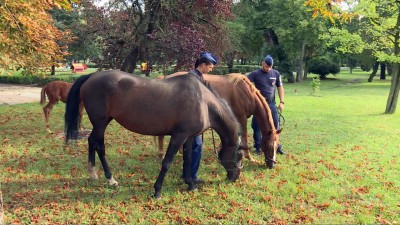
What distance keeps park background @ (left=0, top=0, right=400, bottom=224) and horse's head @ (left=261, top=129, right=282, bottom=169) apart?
0.62 ft

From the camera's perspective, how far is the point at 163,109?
489 cm

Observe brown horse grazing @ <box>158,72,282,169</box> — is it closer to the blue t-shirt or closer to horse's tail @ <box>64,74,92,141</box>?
the blue t-shirt

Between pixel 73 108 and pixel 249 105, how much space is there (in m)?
3.16

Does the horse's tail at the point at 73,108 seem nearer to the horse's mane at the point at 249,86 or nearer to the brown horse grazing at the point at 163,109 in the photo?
the brown horse grazing at the point at 163,109

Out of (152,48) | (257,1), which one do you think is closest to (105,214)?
(152,48)

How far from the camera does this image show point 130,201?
15.6 ft

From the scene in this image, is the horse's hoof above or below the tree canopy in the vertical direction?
below

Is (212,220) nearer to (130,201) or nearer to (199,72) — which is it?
(130,201)

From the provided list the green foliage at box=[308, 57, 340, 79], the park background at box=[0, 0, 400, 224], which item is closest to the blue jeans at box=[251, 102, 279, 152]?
the park background at box=[0, 0, 400, 224]

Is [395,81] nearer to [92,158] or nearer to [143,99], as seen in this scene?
[143,99]

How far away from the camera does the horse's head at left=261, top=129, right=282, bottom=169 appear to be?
19.7ft

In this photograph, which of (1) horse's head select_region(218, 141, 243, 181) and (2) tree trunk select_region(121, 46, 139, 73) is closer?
(1) horse's head select_region(218, 141, 243, 181)

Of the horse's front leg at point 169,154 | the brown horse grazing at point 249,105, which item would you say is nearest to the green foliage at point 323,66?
the brown horse grazing at point 249,105

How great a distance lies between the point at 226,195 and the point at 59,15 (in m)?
33.7
